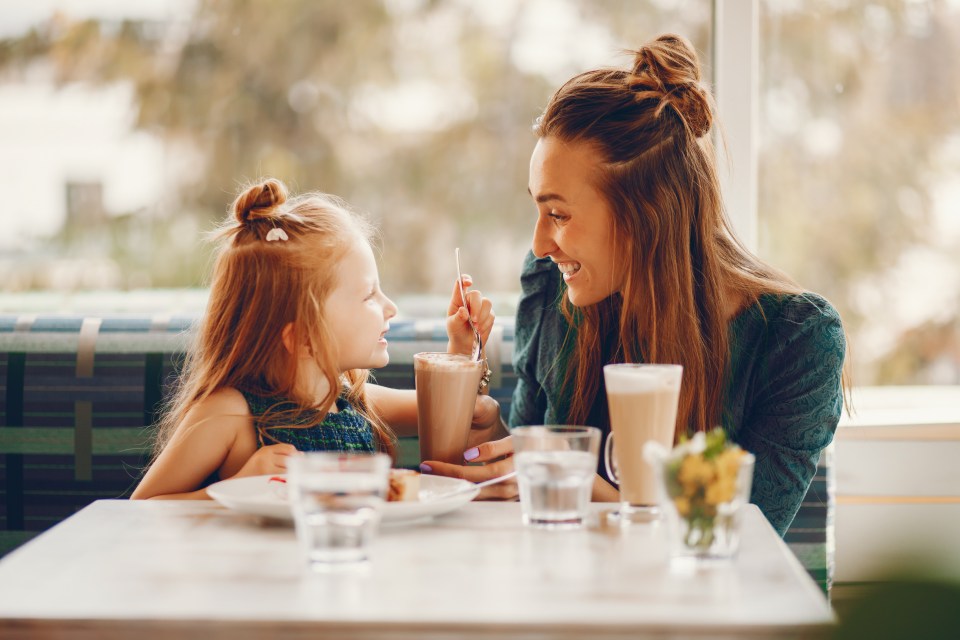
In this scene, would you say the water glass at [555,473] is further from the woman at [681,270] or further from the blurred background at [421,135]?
the blurred background at [421,135]

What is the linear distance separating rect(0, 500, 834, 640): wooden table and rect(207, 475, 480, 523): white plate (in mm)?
23

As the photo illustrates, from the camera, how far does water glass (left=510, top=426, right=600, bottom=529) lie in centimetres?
122

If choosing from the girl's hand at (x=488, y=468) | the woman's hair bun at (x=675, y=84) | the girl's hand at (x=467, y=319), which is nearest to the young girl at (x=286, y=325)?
the girl's hand at (x=467, y=319)

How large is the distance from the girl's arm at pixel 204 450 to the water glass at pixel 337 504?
0.49 m

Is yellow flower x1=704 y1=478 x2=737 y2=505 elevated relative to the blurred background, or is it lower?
lower

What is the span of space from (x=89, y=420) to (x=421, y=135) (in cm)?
110

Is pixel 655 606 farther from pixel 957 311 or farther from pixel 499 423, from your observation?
pixel 957 311

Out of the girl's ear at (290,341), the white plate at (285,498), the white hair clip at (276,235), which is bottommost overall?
the white plate at (285,498)

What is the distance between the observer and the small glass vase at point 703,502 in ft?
3.44

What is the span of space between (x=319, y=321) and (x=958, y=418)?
161 centimetres

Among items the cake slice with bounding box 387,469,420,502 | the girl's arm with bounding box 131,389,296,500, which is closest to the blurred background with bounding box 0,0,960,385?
the girl's arm with bounding box 131,389,296,500

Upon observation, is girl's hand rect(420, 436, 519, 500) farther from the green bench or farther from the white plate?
the green bench

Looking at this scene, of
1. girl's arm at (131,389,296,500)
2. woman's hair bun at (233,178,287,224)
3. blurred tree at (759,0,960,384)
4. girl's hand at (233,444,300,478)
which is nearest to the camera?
girl's hand at (233,444,300,478)

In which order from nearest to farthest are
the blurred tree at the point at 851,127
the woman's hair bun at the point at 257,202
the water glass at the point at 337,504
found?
the water glass at the point at 337,504
the woman's hair bun at the point at 257,202
the blurred tree at the point at 851,127
